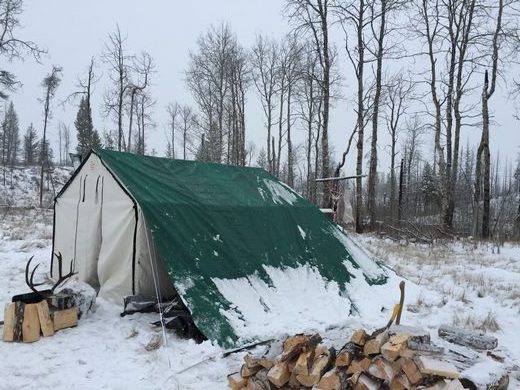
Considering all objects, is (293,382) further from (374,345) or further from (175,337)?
(175,337)

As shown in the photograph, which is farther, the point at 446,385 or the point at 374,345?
the point at 374,345

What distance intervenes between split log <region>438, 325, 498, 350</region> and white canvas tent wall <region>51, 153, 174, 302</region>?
3928 mm

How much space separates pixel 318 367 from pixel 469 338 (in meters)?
2.67

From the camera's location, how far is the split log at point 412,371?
3.67 m

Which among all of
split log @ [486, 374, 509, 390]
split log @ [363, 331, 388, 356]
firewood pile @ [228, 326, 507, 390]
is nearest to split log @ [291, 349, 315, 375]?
firewood pile @ [228, 326, 507, 390]

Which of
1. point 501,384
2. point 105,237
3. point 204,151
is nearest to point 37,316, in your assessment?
point 105,237

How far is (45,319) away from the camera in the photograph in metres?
5.58

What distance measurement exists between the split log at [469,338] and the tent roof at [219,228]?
2.55 m

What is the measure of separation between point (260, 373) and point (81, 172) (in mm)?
5294

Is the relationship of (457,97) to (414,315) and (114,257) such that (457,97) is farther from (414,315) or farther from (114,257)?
(114,257)

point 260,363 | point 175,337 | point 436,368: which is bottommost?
point 175,337

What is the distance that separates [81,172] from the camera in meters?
8.04

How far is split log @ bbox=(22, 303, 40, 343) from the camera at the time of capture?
542 cm

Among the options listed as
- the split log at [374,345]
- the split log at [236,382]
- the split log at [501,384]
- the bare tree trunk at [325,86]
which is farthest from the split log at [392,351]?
the bare tree trunk at [325,86]
